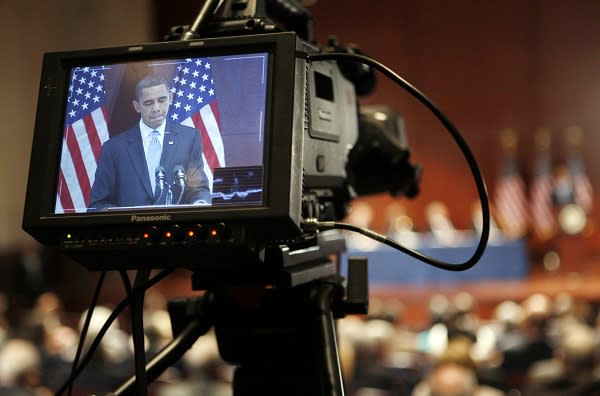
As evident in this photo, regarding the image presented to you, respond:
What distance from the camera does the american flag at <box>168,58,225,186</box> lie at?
3.67ft

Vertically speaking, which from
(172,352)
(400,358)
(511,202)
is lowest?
(400,358)

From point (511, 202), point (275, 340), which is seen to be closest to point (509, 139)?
point (511, 202)

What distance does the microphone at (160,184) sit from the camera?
1.12 metres

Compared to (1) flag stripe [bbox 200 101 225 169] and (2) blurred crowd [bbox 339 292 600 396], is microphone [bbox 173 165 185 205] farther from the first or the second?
(2) blurred crowd [bbox 339 292 600 396]

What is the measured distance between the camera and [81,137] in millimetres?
1188

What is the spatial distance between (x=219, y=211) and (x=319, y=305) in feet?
0.88

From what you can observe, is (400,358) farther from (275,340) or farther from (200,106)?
(200,106)

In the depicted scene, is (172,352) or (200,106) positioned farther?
(172,352)

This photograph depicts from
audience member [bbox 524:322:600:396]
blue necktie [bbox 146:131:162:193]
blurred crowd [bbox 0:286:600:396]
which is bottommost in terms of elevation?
blurred crowd [bbox 0:286:600:396]

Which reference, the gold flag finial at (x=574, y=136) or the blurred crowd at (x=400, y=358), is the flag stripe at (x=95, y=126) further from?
the gold flag finial at (x=574, y=136)

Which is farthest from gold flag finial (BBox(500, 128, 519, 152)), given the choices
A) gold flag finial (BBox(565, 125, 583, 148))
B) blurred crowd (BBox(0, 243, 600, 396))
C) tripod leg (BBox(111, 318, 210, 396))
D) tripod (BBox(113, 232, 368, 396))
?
tripod leg (BBox(111, 318, 210, 396))

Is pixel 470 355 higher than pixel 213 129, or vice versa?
pixel 213 129

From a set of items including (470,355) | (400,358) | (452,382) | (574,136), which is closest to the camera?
(452,382)

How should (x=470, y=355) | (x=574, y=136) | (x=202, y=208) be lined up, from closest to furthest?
(x=202, y=208)
(x=470, y=355)
(x=574, y=136)
